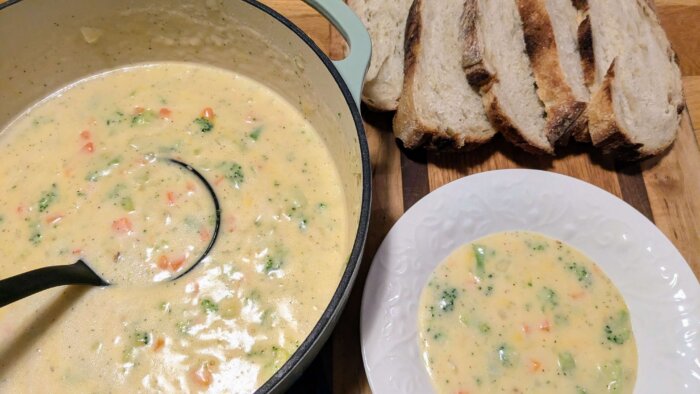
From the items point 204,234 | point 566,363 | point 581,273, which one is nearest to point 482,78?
point 581,273

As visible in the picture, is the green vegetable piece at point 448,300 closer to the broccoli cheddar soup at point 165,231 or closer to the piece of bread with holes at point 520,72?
the broccoli cheddar soup at point 165,231

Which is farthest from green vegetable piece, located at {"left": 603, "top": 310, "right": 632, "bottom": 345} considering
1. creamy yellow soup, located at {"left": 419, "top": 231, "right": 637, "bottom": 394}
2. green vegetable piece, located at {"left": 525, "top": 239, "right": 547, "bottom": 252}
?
green vegetable piece, located at {"left": 525, "top": 239, "right": 547, "bottom": 252}

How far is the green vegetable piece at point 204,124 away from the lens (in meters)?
1.60

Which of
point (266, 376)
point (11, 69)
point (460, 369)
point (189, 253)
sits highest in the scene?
point (11, 69)

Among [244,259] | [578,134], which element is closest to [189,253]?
[244,259]

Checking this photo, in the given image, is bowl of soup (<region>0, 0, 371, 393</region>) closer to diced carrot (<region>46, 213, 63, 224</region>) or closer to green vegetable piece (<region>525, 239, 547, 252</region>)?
diced carrot (<region>46, 213, 63, 224</region>)

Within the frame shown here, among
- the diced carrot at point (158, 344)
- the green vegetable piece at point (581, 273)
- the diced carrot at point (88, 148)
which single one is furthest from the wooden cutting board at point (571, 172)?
the diced carrot at point (88, 148)

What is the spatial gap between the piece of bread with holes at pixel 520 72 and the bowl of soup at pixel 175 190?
0.58 m

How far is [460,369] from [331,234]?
1.49ft

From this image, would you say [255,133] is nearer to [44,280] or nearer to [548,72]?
[44,280]

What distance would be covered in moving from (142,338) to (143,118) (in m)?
0.63

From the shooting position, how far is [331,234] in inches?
57.1

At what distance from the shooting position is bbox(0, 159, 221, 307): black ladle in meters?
1.12

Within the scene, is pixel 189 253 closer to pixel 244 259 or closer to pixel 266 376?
pixel 244 259
